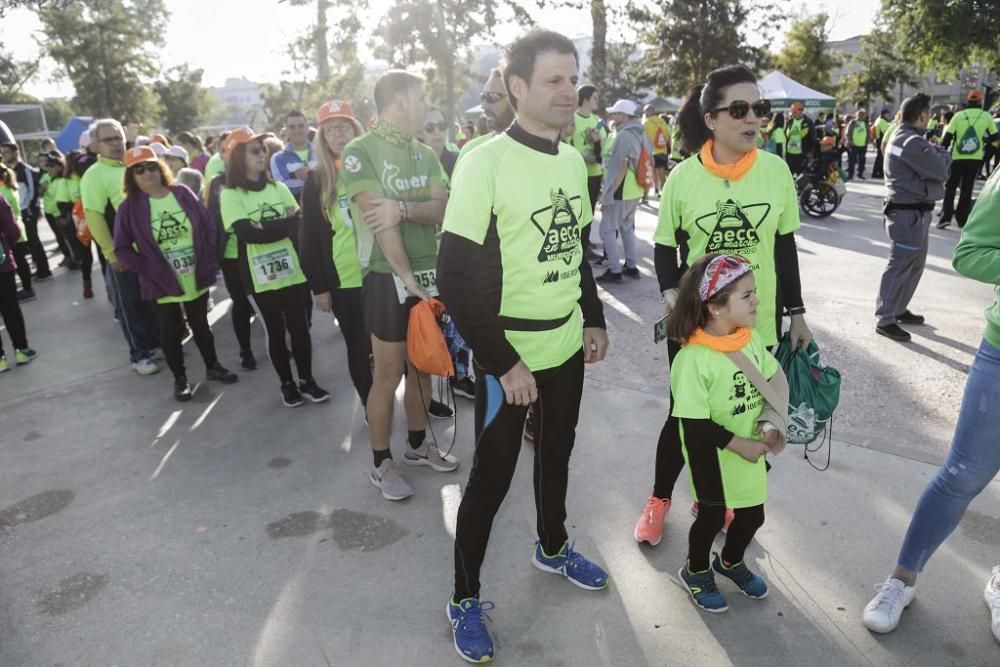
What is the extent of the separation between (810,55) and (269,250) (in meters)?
37.7

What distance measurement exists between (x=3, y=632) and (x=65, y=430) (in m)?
2.27

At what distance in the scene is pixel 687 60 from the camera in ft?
89.8

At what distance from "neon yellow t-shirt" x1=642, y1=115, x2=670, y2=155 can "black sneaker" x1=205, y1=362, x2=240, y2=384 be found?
10.8 meters

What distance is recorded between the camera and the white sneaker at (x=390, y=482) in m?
3.41

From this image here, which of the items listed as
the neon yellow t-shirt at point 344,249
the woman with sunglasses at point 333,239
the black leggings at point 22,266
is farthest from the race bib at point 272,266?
the black leggings at point 22,266

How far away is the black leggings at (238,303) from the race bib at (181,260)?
1.82 ft

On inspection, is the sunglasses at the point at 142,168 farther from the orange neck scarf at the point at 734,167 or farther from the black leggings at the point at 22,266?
the black leggings at the point at 22,266

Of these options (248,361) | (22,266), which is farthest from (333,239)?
(22,266)

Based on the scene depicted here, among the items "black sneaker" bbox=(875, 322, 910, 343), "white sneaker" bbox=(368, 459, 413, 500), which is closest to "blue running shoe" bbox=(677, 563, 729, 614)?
"white sneaker" bbox=(368, 459, 413, 500)

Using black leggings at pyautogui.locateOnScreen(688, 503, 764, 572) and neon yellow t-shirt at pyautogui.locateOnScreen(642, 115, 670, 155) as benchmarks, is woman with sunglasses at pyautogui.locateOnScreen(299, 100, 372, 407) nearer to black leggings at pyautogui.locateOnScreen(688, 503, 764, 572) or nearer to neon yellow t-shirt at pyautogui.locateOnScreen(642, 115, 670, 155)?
black leggings at pyautogui.locateOnScreen(688, 503, 764, 572)

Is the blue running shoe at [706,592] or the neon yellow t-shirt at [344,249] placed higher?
the neon yellow t-shirt at [344,249]

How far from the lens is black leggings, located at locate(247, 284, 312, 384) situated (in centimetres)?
464

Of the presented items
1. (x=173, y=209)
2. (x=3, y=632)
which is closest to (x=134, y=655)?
(x=3, y=632)

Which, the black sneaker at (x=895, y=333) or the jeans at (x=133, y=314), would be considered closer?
the black sneaker at (x=895, y=333)
